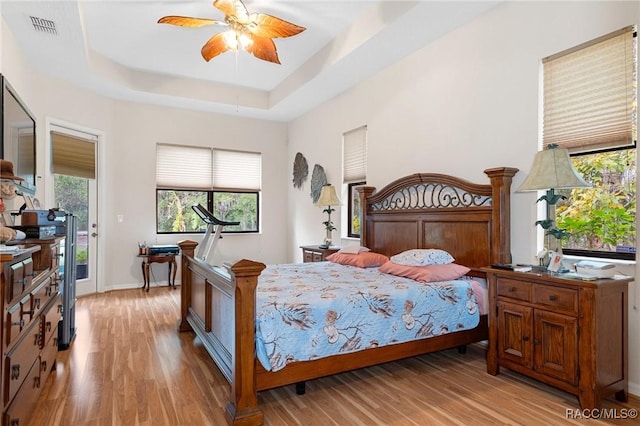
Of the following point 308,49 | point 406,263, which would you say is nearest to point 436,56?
point 308,49

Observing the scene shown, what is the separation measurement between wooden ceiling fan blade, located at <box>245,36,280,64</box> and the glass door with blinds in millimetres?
3206

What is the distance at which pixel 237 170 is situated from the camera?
22.2 ft

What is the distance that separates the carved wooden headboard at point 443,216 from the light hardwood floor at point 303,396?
3.12 feet

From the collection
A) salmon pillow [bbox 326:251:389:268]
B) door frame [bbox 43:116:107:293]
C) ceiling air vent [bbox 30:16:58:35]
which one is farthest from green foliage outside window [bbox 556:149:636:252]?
door frame [bbox 43:116:107:293]

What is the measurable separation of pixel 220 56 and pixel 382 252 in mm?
3277

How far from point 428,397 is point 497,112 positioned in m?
2.42

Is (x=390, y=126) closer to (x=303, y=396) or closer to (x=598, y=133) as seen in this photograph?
(x=598, y=133)

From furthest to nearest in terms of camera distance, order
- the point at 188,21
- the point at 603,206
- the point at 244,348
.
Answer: the point at 188,21, the point at 603,206, the point at 244,348

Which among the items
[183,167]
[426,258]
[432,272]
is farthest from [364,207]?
[183,167]

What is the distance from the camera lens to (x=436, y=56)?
388 centimetres

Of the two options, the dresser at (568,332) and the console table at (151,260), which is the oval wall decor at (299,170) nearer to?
the console table at (151,260)

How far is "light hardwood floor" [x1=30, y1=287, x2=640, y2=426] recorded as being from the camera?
2.16 metres

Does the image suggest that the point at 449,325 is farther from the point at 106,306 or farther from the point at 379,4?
the point at 106,306

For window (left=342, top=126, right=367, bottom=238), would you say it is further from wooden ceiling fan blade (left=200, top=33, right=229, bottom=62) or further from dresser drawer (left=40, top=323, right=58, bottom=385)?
dresser drawer (left=40, top=323, right=58, bottom=385)
